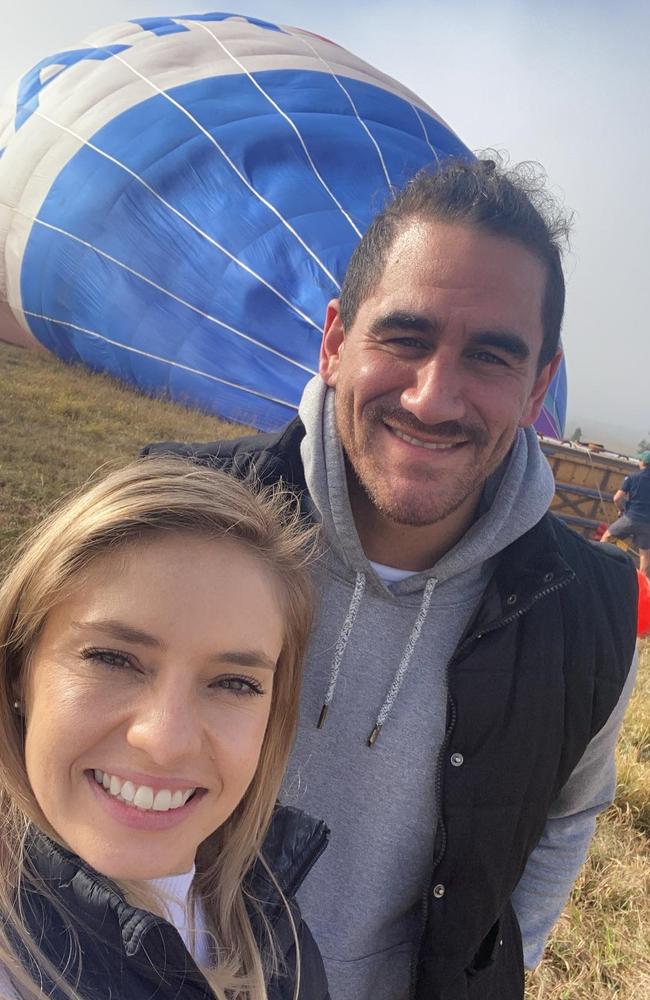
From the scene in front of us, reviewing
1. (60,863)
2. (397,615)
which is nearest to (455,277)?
(397,615)

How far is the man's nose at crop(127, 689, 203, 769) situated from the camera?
0.99 meters

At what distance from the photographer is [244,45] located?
7.26 meters

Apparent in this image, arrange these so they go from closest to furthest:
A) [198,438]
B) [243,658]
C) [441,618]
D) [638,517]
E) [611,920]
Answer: [243,658] < [441,618] < [611,920] < [198,438] < [638,517]

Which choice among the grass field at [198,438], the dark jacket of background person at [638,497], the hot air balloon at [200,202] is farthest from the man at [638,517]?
the hot air balloon at [200,202]

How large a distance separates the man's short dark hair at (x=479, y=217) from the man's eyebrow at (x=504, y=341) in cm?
11

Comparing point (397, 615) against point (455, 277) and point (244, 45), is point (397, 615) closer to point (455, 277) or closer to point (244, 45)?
point (455, 277)

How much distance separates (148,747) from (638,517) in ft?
23.5

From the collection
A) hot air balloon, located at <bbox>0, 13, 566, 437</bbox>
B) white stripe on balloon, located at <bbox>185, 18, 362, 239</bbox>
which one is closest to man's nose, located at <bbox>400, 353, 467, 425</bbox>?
hot air balloon, located at <bbox>0, 13, 566, 437</bbox>

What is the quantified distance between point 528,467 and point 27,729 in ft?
3.62

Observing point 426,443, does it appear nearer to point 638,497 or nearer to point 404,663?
point 404,663

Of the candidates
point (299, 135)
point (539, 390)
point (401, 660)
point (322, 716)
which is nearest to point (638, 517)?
point (299, 135)

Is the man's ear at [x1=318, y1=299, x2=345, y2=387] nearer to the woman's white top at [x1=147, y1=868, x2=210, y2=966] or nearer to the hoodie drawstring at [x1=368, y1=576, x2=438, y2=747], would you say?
the hoodie drawstring at [x1=368, y1=576, x2=438, y2=747]

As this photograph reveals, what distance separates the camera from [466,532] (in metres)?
1.58

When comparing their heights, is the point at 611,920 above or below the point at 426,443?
below
